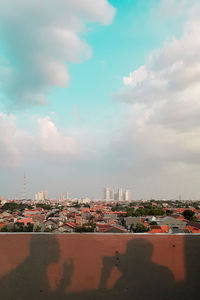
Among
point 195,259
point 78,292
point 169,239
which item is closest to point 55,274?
point 78,292

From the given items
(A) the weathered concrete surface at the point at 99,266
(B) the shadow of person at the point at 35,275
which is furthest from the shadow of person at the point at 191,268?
(B) the shadow of person at the point at 35,275

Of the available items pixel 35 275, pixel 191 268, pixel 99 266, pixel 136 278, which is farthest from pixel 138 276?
pixel 35 275

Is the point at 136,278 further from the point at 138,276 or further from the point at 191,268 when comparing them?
the point at 191,268

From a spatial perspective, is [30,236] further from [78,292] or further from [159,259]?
[159,259]

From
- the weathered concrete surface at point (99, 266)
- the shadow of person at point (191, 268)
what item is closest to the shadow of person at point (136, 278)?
the weathered concrete surface at point (99, 266)

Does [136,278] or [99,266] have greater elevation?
[99,266]

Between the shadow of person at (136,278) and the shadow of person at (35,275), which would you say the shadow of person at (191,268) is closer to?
the shadow of person at (136,278)

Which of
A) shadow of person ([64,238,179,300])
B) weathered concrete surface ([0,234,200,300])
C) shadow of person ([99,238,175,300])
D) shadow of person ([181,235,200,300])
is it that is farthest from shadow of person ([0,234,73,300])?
shadow of person ([181,235,200,300])
